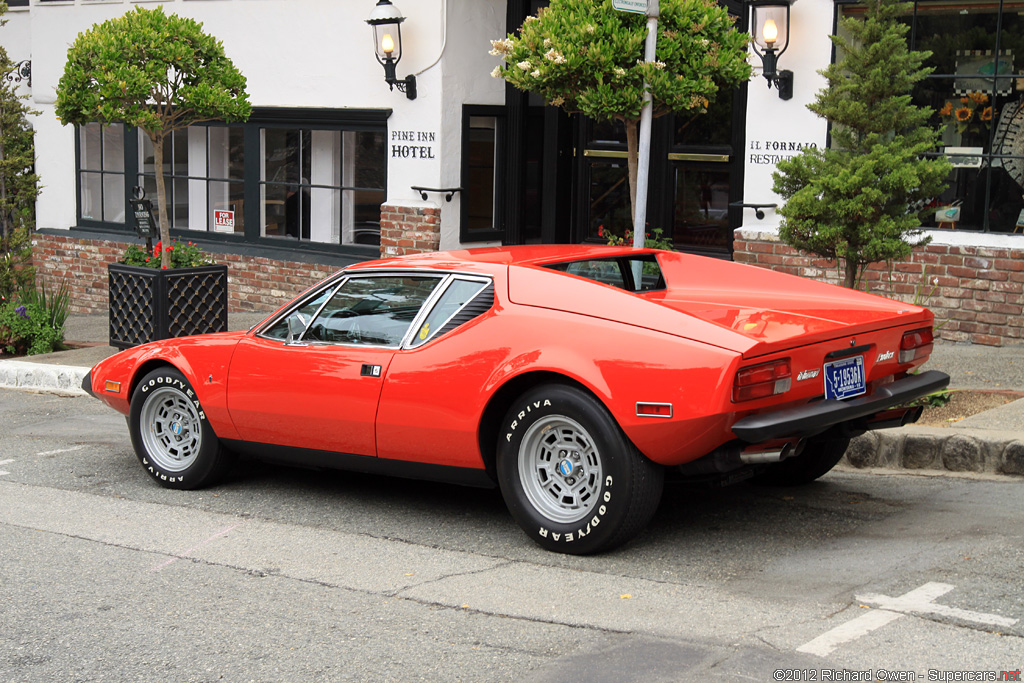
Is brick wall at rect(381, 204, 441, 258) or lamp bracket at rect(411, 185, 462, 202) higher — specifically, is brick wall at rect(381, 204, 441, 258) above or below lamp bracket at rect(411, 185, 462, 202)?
below

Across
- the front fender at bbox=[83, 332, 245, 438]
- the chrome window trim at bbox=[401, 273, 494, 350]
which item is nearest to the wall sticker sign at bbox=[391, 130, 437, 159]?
the front fender at bbox=[83, 332, 245, 438]

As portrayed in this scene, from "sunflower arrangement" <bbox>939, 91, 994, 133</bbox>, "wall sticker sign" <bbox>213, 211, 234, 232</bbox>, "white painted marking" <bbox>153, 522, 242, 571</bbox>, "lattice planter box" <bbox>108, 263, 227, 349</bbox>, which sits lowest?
"white painted marking" <bbox>153, 522, 242, 571</bbox>

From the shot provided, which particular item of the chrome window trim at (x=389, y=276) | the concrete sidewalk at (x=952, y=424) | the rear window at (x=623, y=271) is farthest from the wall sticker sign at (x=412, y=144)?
the rear window at (x=623, y=271)

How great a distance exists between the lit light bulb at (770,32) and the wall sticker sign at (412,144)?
4.24 meters

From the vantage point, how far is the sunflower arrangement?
1083 centimetres

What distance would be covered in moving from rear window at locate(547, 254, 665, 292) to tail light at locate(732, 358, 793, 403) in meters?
1.27

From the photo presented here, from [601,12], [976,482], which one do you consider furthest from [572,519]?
[601,12]

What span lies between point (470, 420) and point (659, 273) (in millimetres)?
1453

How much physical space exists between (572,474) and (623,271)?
1.34 m

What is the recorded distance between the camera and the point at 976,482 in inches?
258

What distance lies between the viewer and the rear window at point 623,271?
5930mm

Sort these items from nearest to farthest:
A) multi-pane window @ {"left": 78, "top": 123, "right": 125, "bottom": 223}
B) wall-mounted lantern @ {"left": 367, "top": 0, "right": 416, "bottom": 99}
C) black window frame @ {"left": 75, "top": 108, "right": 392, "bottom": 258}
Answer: wall-mounted lantern @ {"left": 367, "top": 0, "right": 416, "bottom": 99} → black window frame @ {"left": 75, "top": 108, "right": 392, "bottom": 258} → multi-pane window @ {"left": 78, "top": 123, "right": 125, "bottom": 223}

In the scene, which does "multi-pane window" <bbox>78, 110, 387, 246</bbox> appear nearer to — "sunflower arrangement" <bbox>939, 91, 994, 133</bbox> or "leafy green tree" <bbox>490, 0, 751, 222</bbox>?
"leafy green tree" <bbox>490, 0, 751, 222</bbox>

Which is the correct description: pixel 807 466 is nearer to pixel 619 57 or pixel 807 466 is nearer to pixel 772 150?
pixel 619 57
